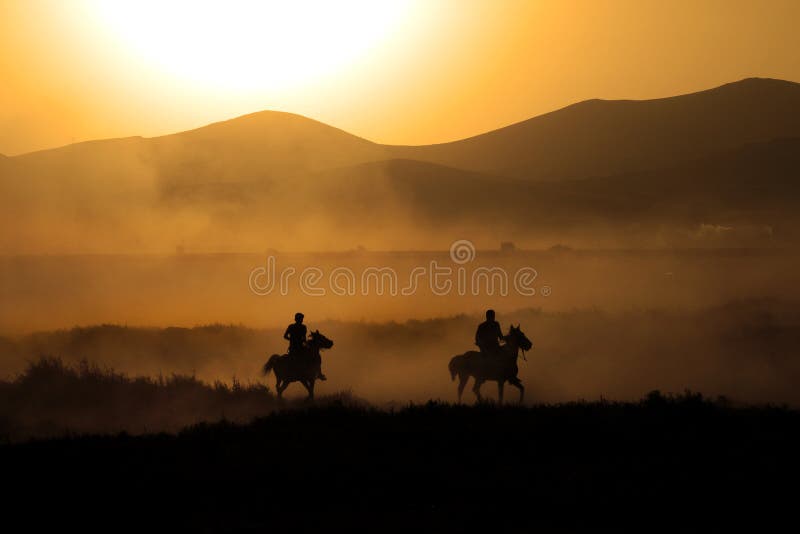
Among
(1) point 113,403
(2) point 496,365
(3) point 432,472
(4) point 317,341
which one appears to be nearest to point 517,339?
(2) point 496,365

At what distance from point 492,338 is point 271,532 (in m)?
14.3

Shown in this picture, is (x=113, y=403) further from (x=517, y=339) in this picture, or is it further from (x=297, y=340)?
(x=517, y=339)

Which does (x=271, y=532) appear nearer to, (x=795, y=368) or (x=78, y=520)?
(x=78, y=520)

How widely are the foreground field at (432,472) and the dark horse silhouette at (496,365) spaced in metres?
5.69

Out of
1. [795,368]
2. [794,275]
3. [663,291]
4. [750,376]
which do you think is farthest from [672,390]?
[794,275]

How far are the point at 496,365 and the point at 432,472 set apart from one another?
1079 cm

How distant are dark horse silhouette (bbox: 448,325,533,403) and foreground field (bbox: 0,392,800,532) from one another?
569 cm

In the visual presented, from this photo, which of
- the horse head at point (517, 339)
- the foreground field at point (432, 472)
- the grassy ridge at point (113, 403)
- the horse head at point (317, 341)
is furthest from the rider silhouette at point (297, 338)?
the foreground field at point (432, 472)

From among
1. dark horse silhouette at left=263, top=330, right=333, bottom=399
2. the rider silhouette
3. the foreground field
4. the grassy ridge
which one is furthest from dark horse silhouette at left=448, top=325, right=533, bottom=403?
the foreground field

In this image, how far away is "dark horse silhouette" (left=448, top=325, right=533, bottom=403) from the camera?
26125mm

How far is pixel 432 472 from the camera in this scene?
15555 millimetres

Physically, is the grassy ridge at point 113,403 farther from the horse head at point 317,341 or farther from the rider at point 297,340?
the horse head at point 317,341

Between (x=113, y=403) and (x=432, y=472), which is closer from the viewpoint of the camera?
(x=432, y=472)

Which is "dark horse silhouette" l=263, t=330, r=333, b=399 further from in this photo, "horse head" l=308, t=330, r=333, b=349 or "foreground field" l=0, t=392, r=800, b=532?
"foreground field" l=0, t=392, r=800, b=532
